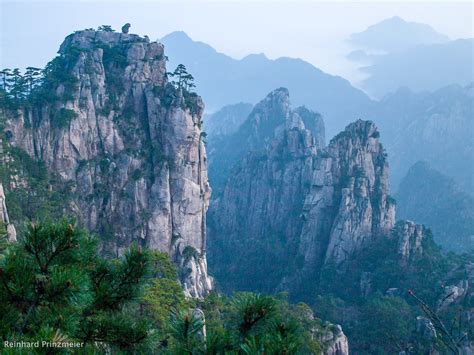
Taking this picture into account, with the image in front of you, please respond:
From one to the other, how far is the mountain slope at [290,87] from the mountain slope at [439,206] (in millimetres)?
63244

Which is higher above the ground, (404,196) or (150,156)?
(150,156)

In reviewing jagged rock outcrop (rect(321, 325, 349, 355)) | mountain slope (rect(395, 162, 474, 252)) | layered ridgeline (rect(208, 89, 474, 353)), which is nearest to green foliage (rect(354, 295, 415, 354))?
layered ridgeline (rect(208, 89, 474, 353))

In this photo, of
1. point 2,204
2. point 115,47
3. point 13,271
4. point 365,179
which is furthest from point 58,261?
point 365,179

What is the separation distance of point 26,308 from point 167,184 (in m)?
33.3

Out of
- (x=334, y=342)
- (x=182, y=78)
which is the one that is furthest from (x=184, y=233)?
(x=334, y=342)

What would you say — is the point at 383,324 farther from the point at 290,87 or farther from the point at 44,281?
the point at 290,87

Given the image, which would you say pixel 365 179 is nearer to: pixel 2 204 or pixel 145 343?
pixel 2 204

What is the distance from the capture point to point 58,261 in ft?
16.2

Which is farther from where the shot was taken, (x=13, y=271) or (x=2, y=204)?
(x=2, y=204)

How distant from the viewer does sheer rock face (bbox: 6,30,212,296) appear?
3494cm

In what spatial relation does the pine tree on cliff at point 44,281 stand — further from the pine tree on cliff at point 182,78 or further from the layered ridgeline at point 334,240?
the pine tree on cliff at point 182,78

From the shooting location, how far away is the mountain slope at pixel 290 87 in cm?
15638

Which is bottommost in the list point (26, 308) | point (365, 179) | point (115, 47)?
point (365, 179)

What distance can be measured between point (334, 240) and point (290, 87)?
12531 cm
